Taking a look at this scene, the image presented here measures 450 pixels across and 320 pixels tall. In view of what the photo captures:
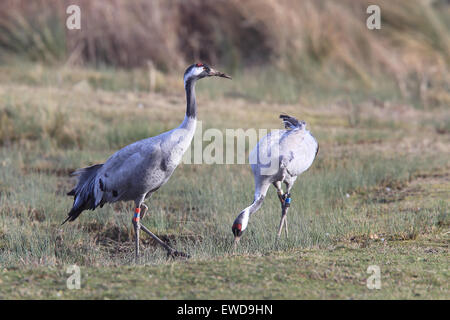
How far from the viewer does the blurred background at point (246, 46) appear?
13930mm

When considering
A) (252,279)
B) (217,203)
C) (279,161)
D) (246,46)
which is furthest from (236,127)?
(252,279)

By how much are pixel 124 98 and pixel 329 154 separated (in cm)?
397

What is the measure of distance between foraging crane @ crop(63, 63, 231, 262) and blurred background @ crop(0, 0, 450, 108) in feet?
21.3

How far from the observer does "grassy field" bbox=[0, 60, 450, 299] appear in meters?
5.29

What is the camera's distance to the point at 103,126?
10766mm

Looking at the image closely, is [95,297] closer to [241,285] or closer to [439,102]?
[241,285]

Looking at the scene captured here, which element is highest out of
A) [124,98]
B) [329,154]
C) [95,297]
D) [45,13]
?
[45,13]

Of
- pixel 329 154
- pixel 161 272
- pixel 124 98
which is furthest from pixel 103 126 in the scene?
pixel 161 272

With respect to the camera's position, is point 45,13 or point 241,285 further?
point 45,13

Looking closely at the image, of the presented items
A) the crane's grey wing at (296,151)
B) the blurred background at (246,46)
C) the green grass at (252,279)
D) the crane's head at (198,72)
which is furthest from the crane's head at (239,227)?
the blurred background at (246,46)

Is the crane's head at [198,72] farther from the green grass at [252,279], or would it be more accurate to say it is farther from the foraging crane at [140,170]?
the green grass at [252,279]

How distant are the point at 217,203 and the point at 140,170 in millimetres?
1574

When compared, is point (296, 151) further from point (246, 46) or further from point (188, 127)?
point (246, 46)

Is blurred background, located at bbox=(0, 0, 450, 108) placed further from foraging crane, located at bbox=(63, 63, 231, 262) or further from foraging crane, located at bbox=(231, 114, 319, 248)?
foraging crane, located at bbox=(63, 63, 231, 262)
